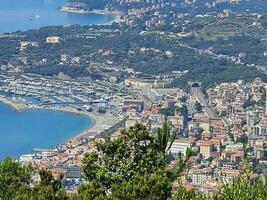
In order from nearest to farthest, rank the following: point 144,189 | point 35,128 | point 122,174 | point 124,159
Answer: point 144,189 < point 122,174 < point 124,159 < point 35,128

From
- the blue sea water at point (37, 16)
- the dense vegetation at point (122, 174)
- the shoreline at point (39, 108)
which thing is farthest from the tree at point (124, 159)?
the blue sea water at point (37, 16)

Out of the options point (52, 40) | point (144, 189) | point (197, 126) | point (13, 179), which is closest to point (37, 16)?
point (52, 40)

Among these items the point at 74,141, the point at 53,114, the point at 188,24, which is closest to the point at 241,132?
the point at 74,141

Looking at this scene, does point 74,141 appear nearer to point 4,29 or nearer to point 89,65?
point 89,65

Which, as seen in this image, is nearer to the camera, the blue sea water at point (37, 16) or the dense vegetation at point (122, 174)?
the dense vegetation at point (122, 174)

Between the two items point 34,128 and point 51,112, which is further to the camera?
point 51,112

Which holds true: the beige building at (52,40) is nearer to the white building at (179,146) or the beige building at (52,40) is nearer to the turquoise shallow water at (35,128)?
the turquoise shallow water at (35,128)

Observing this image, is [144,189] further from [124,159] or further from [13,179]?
[13,179]
